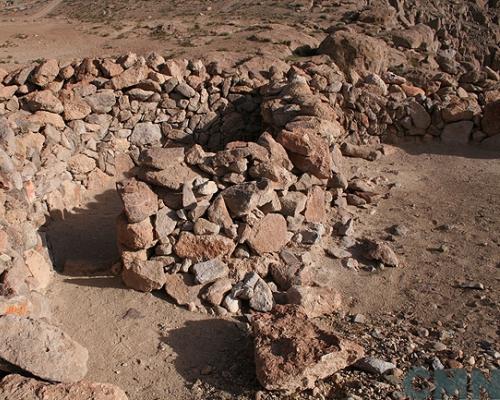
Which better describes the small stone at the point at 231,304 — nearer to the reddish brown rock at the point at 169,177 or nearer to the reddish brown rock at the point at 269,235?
the reddish brown rock at the point at 269,235

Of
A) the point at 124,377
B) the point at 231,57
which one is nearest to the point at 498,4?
the point at 231,57

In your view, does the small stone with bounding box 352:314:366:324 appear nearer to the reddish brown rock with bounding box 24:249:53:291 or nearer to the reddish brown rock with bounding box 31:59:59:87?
the reddish brown rock with bounding box 24:249:53:291

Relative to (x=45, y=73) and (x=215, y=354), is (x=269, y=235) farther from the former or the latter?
(x=45, y=73)

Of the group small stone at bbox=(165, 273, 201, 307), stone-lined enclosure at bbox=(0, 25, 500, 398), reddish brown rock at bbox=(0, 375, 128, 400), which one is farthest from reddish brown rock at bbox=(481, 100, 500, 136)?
reddish brown rock at bbox=(0, 375, 128, 400)

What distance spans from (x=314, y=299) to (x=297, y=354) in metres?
1.23

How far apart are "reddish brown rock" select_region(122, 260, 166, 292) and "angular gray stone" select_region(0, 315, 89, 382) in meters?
1.44

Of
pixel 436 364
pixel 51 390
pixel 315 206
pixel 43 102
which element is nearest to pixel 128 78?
pixel 43 102

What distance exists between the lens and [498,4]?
22.8 m

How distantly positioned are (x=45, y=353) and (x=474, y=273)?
485 cm

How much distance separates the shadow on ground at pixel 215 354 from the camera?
4.90 metres

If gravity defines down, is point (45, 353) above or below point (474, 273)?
above

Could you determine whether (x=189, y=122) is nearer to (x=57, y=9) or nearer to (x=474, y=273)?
(x=474, y=273)

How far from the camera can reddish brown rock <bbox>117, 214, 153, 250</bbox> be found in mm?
5973

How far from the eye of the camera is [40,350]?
14.4 feet
